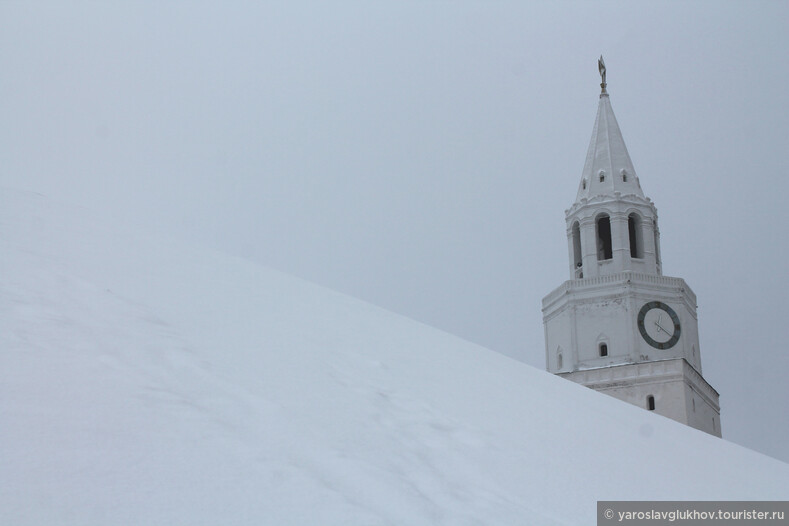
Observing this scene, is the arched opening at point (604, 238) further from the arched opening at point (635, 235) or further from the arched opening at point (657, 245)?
the arched opening at point (657, 245)

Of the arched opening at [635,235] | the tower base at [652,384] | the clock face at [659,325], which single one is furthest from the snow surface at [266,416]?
the arched opening at [635,235]

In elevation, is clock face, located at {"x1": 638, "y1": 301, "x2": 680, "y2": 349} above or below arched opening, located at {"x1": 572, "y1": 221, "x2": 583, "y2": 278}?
below

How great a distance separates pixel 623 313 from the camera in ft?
131

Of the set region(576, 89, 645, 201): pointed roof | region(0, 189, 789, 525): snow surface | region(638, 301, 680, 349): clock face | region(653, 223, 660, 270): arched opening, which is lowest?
region(0, 189, 789, 525): snow surface

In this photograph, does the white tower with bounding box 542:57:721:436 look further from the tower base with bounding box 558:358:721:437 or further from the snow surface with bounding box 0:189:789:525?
the snow surface with bounding box 0:189:789:525

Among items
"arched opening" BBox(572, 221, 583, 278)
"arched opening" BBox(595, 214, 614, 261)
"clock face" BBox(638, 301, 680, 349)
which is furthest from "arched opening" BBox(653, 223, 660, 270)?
"arched opening" BBox(572, 221, 583, 278)

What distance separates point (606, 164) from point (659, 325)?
887 cm

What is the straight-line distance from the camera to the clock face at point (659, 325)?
4012 centimetres

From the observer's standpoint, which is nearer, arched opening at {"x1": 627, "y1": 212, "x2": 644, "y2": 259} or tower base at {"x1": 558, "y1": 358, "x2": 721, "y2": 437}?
tower base at {"x1": 558, "y1": 358, "x2": 721, "y2": 437}

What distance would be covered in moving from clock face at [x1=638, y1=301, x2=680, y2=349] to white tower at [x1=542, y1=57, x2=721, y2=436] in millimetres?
44

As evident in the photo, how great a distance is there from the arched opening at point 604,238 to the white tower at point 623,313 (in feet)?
0.16

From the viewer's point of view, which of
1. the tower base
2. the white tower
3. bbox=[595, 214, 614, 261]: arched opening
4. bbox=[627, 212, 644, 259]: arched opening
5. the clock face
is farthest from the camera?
bbox=[595, 214, 614, 261]: arched opening

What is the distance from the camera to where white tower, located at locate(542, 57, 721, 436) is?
127 ft

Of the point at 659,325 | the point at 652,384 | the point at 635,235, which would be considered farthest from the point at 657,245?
the point at 652,384
